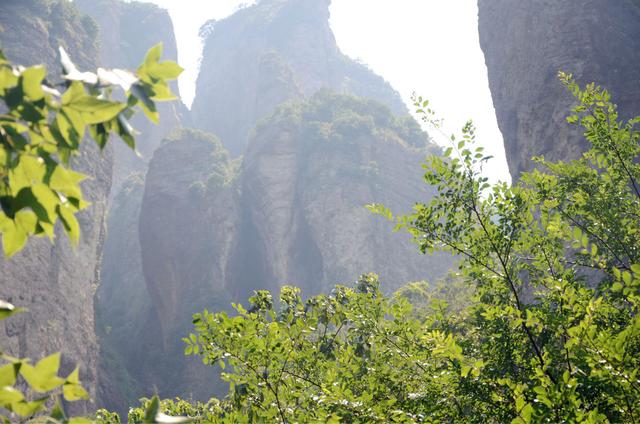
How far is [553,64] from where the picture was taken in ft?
61.9

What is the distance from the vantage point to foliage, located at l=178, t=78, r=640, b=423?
3.41m

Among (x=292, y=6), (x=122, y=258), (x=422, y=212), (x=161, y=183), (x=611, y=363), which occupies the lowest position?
(x=611, y=363)

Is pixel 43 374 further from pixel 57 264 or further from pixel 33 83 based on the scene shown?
pixel 57 264

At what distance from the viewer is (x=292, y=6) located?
232ft

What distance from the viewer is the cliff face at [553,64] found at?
17.1 metres

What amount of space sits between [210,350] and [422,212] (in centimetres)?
206

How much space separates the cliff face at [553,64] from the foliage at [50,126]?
55.9 ft

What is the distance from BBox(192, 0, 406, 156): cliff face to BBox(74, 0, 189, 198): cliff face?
525 cm

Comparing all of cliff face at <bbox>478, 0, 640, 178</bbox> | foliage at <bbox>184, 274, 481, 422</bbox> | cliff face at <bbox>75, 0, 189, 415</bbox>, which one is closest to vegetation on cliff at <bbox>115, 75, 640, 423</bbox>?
foliage at <bbox>184, 274, 481, 422</bbox>

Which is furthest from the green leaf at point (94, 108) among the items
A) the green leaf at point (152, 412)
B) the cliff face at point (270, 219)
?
the cliff face at point (270, 219)

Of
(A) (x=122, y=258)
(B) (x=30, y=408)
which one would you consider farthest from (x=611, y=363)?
(A) (x=122, y=258)

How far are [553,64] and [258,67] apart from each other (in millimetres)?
49589

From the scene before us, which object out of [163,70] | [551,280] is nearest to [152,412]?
[163,70]

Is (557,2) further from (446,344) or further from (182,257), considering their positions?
(182,257)
